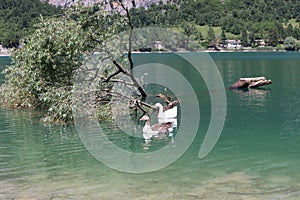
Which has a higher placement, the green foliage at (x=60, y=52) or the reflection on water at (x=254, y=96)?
the green foliage at (x=60, y=52)

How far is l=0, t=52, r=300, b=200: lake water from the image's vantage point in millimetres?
18172

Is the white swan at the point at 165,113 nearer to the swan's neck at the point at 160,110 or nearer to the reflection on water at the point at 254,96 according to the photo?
the swan's neck at the point at 160,110

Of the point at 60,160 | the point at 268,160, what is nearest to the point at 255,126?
the point at 268,160

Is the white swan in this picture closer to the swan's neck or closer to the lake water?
the swan's neck

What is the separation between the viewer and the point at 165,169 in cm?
2166

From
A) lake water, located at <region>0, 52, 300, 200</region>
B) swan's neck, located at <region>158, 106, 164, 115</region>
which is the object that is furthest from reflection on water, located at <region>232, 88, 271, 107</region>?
swan's neck, located at <region>158, 106, 164, 115</region>

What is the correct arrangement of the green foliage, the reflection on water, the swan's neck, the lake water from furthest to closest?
1. the reflection on water
2. the swan's neck
3. the green foliage
4. the lake water

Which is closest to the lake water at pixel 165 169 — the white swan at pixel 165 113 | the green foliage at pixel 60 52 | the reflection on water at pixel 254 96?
the green foliage at pixel 60 52

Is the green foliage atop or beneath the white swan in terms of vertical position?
atop

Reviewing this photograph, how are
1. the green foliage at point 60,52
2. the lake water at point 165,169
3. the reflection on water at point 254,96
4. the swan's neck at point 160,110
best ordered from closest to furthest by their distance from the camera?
the lake water at point 165,169
the green foliage at point 60,52
the swan's neck at point 160,110
the reflection on water at point 254,96

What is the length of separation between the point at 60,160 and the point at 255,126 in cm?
1551

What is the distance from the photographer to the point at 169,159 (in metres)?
23.5

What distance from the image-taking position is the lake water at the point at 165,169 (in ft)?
59.6

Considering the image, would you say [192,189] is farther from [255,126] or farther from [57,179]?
[255,126]
